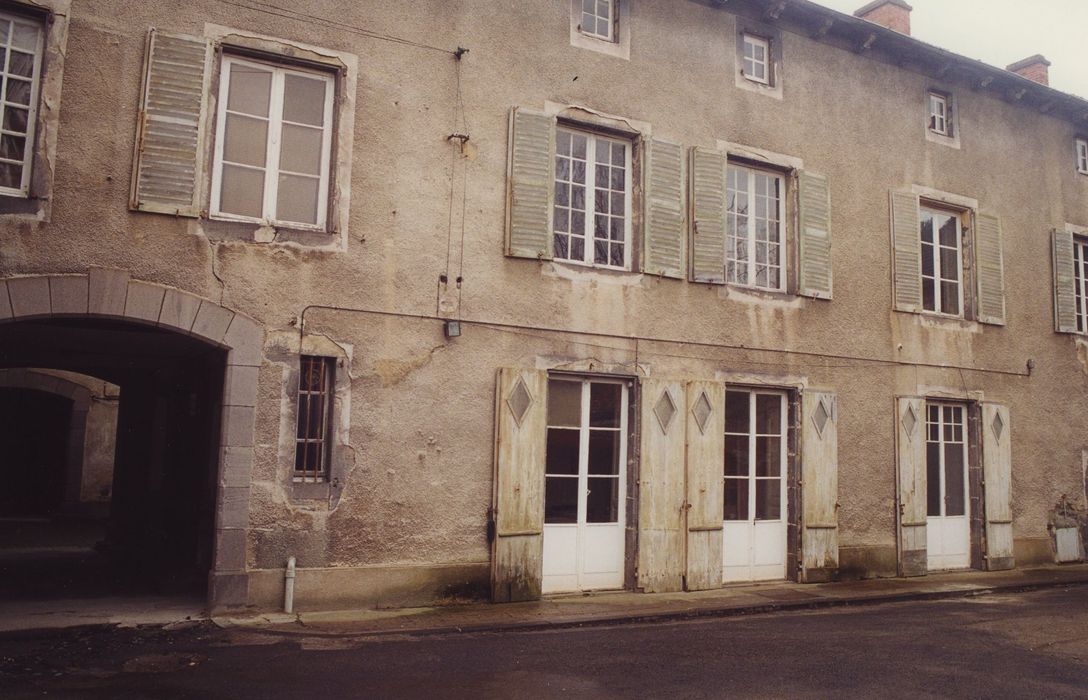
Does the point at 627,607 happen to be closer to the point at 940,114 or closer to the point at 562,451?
the point at 562,451

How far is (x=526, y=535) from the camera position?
838 cm

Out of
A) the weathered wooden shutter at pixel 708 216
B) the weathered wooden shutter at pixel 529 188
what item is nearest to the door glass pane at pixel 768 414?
the weathered wooden shutter at pixel 708 216

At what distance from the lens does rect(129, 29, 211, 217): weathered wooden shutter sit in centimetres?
723

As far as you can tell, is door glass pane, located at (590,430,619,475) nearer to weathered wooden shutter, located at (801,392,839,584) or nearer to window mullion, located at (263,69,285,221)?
weathered wooden shutter, located at (801,392,839,584)

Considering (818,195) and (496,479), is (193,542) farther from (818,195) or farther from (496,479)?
(818,195)

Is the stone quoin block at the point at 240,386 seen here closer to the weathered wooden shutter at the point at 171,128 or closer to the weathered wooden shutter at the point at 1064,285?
the weathered wooden shutter at the point at 171,128

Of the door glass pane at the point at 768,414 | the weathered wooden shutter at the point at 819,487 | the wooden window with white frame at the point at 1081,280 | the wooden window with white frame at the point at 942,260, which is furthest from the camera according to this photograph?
the wooden window with white frame at the point at 1081,280

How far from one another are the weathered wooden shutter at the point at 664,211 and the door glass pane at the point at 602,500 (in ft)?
7.51

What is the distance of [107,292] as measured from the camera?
7008 millimetres

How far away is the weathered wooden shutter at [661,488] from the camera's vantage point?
9.01m

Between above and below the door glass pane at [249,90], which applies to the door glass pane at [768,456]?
below

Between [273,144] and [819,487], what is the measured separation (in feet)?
22.8

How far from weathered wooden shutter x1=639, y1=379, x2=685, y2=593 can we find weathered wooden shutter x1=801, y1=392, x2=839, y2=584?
1.71 meters

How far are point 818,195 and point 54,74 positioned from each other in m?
8.08
